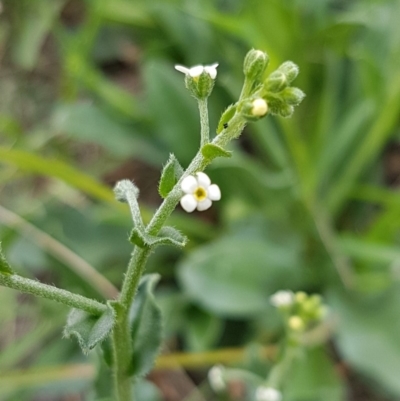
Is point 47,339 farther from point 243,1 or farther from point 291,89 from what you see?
point 291,89

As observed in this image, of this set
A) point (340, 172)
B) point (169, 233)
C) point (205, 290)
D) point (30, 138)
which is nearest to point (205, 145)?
Answer: point (169, 233)

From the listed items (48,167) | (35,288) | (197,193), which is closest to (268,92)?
(197,193)

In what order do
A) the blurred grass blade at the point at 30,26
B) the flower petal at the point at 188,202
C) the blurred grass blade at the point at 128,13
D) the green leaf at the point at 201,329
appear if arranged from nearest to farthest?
the flower petal at the point at 188,202
the green leaf at the point at 201,329
the blurred grass blade at the point at 128,13
the blurred grass blade at the point at 30,26

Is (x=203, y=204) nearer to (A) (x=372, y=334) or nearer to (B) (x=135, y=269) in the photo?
(B) (x=135, y=269)

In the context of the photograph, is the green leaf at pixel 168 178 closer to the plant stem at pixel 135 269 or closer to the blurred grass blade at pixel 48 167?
the plant stem at pixel 135 269

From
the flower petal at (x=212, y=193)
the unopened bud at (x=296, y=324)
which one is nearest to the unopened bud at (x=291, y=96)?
the flower petal at (x=212, y=193)

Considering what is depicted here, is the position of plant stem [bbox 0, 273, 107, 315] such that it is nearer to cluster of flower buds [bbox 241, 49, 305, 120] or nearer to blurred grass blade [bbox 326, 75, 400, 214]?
cluster of flower buds [bbox 241, 49, 305, 120]
